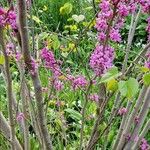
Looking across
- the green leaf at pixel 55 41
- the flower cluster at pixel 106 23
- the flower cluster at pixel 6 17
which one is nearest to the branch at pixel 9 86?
the flower cluster at pixel 6 17

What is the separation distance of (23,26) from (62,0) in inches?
149

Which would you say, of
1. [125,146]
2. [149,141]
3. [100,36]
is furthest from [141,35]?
[100,36]

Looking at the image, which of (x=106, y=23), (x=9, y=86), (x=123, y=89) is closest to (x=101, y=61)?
(x=106, y=23)

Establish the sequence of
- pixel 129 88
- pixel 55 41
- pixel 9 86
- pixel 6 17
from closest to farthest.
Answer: pixel 129 88 → pixel 6 17 → pixel 55 41 → pixel 9 86

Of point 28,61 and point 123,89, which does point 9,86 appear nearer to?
point 28,61

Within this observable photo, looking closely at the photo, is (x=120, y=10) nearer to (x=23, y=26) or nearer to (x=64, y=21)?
(x=23, y=26)

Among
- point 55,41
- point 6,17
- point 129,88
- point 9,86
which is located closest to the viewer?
point 129,88

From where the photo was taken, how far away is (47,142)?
1.82m

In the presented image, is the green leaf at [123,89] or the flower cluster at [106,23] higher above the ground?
the flower cluster at [106,23]

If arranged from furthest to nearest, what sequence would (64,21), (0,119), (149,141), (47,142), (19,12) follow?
1. (64,21)
2. (149,141)
3. (0,119)
4. (47,142)
5. (19,12)

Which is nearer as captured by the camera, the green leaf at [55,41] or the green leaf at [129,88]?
the green leaf at [129,88]

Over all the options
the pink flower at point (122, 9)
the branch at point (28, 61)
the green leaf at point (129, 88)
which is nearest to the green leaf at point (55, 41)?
the branch at point (28, 61)

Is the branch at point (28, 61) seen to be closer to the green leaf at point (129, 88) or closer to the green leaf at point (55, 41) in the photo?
the green leaf at point (55, 41)

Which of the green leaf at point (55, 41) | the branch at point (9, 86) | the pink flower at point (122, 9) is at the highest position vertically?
the pink flower at point (122, 9)
